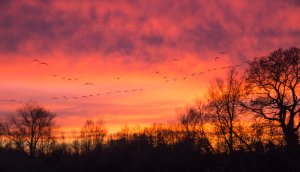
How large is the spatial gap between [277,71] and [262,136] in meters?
7.99

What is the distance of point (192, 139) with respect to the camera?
66938 mm

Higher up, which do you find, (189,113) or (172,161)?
(189,113)

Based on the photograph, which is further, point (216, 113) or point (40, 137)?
point (40, 137)

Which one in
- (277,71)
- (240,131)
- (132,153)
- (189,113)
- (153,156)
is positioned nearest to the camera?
(277,71)

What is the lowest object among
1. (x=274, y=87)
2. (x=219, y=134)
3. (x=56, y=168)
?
(x=56, y=168)

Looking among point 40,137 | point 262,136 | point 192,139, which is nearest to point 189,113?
point 192,139

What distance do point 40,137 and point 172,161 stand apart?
45740 mm

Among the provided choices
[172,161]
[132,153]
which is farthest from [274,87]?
[132,153]

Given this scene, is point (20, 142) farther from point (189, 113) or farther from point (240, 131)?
point (240, 131)

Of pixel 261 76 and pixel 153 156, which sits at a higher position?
pixel 261 76

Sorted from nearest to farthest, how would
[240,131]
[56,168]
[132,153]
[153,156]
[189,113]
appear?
[240,131] < [153,156] < [132,153] < [56,168] < [189,113]

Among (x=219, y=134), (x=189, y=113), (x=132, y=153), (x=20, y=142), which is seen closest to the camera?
(x=219, y=134)

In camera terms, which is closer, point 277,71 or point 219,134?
point 277,71

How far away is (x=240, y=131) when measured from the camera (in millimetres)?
54375
